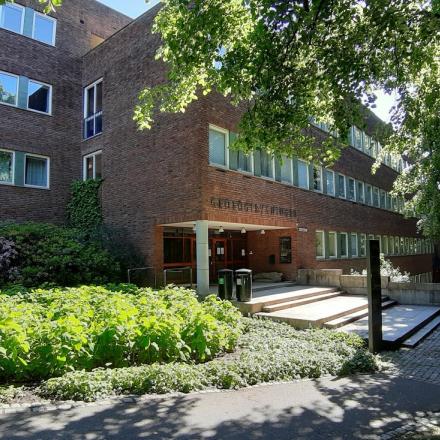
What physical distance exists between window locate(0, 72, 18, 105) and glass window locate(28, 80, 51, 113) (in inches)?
24.5

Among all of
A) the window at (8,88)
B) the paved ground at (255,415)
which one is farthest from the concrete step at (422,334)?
the window at (8,88)

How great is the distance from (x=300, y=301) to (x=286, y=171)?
6.50 metres

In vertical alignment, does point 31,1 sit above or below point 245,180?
above

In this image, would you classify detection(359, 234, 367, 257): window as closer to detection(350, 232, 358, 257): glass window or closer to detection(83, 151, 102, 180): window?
detection(350, 232, 358, 257): glass window

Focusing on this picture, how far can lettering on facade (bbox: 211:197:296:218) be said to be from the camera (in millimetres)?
13781

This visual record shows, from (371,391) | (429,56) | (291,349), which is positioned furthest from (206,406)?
(429,56)

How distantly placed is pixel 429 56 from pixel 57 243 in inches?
471

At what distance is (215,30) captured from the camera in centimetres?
752

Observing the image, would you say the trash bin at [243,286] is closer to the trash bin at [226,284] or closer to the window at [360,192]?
the trash bin at [226,284]

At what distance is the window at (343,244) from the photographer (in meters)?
22.0

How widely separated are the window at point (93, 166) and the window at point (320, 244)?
9.98 m

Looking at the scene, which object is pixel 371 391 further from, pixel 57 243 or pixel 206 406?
pixel 57 243

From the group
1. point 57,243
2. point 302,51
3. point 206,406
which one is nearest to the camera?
point 206,406

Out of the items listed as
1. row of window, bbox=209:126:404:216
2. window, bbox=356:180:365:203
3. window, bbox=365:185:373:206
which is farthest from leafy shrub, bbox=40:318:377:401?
window, bbox=365:185:373:206
